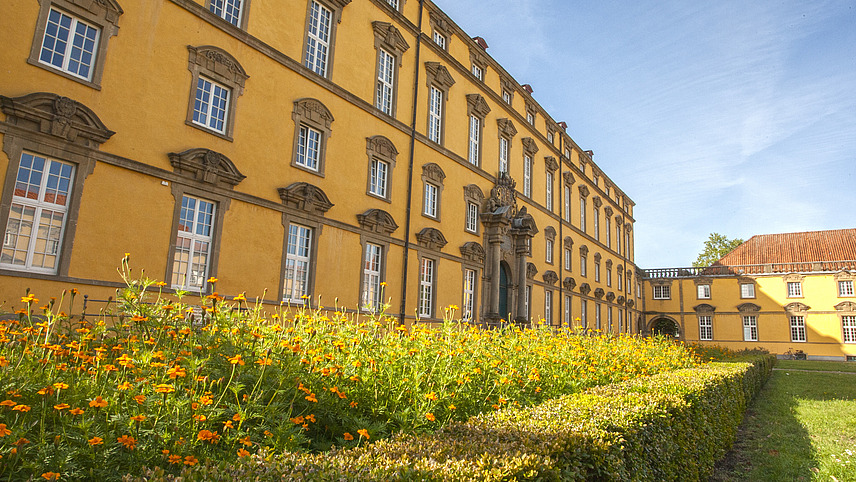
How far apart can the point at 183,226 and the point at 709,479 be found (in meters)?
10.6

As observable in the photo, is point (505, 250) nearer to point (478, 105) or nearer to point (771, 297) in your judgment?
point (478, 105)

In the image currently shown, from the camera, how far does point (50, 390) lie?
10.1 feet

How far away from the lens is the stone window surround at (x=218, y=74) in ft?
37.1

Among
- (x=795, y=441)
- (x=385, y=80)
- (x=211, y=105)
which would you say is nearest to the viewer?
(x=795, y=441)

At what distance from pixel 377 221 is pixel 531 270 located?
12.3m

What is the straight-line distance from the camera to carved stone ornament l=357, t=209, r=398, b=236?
15.2 m

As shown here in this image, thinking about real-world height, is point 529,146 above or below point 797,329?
above

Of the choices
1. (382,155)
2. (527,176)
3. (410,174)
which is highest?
(527,176)

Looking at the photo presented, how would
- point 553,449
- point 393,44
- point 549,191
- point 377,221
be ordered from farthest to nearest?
point 549,191
point 393,44
point 377,221
point 553,449

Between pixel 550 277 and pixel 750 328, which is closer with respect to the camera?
pixel 550 277

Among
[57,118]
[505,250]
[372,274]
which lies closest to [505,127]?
[505,250]

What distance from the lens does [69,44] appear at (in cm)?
952

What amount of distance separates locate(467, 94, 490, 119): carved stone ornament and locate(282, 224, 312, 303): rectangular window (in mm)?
11128

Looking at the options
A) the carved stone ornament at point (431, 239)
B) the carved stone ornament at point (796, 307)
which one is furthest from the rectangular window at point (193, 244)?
the carved stone ornament at point (796, 307)
